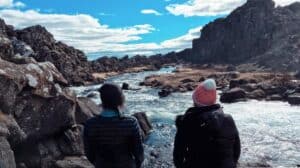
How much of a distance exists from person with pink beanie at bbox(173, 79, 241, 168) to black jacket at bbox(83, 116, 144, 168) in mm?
751

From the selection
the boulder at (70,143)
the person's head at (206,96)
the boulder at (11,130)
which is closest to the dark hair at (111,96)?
the person's head at (206,96)

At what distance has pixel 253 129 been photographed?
4116cm

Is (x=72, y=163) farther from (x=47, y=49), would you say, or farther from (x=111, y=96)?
(x=47, y=49)

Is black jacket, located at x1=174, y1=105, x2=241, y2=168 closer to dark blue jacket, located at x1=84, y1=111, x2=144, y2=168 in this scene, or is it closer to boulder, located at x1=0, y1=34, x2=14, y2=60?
dark blue jacket, located at x1=84, y1=111, x2=144, y2=168

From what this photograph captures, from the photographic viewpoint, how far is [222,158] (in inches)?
323

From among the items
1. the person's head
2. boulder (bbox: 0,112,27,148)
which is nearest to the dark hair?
the person's head

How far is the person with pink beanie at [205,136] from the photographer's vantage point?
8180mm

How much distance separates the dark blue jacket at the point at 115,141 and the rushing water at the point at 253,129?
67.5 feet

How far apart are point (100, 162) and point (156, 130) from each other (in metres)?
31.6

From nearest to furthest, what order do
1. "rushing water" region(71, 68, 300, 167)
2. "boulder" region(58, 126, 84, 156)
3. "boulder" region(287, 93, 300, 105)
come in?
1. "boulder" region(58, 126, 84, 156)
2. "rushing water" region(71, 68, 300, 167)
3. "boulder" region(287, 93, 300, 105)

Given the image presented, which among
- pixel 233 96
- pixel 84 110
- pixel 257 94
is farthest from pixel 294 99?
pixel 84 110

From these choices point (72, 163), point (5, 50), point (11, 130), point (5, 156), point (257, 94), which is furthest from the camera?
point (257, 94)

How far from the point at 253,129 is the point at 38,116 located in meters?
24.1

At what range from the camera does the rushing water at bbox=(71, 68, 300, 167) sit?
102 feet
